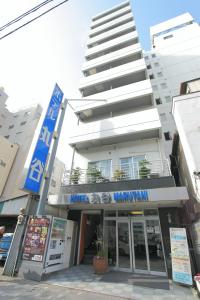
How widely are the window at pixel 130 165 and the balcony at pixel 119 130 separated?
4.95ft

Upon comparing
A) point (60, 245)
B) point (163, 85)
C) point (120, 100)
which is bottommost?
point (60, 245)

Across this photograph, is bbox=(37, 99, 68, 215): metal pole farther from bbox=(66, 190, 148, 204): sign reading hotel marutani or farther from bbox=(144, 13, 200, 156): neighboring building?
bbox=(144, 13, 200, 156): neighboring building

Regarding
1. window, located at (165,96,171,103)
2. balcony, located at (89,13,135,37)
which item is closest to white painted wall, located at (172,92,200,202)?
window, located at (165,96,171,103)

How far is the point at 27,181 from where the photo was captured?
7125mm

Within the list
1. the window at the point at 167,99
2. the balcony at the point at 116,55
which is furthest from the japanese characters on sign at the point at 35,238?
the window at the point at 167,99

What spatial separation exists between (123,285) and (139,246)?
2.62 metres

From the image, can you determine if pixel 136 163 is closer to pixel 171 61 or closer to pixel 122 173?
pixel 122 173

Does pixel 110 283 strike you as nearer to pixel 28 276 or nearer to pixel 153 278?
pixel 153 278

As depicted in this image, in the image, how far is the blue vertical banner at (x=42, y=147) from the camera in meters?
7.45

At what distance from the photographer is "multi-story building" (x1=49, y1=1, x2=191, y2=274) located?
25.5ft

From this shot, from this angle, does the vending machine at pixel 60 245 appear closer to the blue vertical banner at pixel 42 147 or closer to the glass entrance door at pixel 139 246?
the blue vertical banner at pixel 42 147

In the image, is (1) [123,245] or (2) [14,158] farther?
(2) [14,158]

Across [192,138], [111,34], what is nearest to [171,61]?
[111,34]

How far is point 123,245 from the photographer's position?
859 cm
